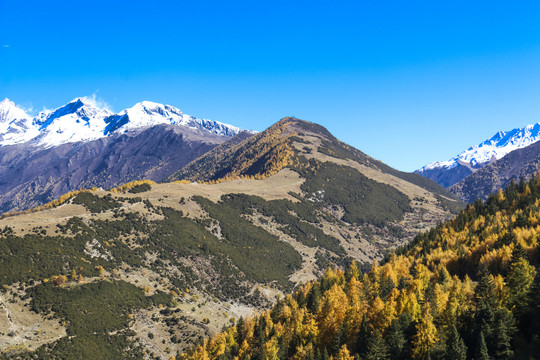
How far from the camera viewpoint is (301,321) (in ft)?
347

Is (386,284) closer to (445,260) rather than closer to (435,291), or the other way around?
(435,291)

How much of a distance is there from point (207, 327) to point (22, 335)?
76393mm

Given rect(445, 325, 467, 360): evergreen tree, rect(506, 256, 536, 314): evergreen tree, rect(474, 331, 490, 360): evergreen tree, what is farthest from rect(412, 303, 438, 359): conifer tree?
rect(506, 256, 536, 314): evergreen tree

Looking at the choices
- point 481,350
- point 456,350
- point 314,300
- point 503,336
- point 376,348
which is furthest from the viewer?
point 314,300

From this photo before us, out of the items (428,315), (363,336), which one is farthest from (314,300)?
(428,315)

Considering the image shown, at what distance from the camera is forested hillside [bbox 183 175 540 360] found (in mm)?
70375

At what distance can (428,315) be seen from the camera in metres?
75.6

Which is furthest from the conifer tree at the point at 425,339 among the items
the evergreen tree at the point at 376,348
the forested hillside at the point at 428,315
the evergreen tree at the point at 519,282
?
the evergreen tree at the point at 519,282

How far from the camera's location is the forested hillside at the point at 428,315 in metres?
70.4

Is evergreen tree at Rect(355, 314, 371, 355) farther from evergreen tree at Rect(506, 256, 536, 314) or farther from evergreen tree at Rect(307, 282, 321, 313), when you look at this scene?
evergreen tree at Rect(307, 282, 321, 313)

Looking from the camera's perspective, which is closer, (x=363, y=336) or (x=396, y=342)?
(x=396, y=342)

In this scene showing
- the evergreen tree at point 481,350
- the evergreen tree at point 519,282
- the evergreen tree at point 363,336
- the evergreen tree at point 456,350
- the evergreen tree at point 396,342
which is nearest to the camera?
the evergreen tree at point 481,350

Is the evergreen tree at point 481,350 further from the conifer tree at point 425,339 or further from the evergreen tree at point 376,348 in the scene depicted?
the evergreen tree at point 376,348

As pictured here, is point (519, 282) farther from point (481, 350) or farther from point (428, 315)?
point (481, 350)
